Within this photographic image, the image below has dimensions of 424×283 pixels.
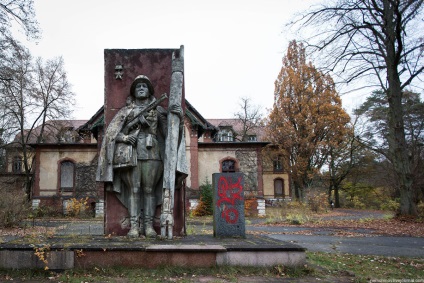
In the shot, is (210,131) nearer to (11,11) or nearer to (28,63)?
(28,63)

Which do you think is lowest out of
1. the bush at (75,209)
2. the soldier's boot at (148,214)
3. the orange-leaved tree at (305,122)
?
the bush at (75,209)

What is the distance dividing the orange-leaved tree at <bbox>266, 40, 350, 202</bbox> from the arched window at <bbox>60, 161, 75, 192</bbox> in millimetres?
19075

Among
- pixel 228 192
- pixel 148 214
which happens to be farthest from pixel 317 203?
pixel 148 214

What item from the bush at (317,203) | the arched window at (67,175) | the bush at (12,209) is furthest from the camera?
the arched window at (67,175)

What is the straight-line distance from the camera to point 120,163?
21.2ft

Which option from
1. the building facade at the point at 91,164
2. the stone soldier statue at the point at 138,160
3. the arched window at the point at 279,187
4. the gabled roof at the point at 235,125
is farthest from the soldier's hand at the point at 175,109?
the arched window at the point at 279,187

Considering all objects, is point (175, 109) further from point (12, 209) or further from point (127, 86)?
point (12, 209)

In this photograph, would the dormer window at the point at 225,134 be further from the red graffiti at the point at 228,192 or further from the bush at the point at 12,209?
the red graffiti at the point at 228,192

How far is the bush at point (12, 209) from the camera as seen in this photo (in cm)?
1379

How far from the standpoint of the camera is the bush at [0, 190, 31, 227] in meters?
13.8

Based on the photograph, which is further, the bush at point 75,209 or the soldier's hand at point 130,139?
the bush at point 75,209

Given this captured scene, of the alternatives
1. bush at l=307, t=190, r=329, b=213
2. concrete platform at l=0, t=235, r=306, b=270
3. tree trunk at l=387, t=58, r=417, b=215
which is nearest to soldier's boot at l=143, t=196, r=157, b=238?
concrete platform at l=0, t=235, r=306, b=270

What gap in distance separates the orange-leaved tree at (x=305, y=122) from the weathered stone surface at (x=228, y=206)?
1120 inches

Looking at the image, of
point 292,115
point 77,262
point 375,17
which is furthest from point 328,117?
point 77,262
